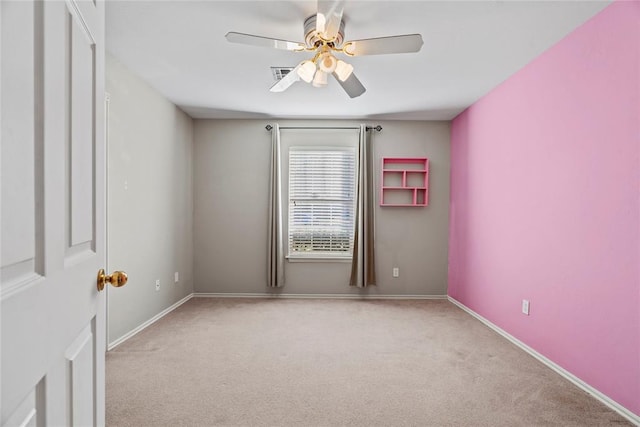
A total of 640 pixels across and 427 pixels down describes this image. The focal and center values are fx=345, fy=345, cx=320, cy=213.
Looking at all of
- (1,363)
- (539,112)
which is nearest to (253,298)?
(539,112)

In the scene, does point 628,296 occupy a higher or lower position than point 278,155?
lower

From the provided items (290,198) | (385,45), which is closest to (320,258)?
(290,198)

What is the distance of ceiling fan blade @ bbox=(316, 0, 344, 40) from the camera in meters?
1.82

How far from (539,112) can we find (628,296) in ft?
5.09

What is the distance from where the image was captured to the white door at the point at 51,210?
1.69 feet

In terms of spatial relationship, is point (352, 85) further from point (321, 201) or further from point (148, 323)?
point (148, 323)

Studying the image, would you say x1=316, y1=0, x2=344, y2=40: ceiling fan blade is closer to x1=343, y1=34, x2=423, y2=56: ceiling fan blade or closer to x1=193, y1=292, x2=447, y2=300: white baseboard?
x1=343, y1=34, x2=423, y2=56: ceiling fan blade

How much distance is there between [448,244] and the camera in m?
4.78

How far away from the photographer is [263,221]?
4.77 m

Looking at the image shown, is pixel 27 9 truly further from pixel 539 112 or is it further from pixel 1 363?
pixel 539 112

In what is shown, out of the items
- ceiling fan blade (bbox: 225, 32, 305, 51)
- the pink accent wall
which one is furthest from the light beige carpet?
ceiling fan blade (bbox: 225, 32, 305, 51)

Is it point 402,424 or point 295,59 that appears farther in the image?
point 295,59

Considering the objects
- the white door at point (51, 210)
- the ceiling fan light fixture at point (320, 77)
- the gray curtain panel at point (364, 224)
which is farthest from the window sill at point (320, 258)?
the white door at point (51, 210)

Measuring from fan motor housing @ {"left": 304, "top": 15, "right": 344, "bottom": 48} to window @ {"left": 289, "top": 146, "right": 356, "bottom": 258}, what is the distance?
7.92 feet
